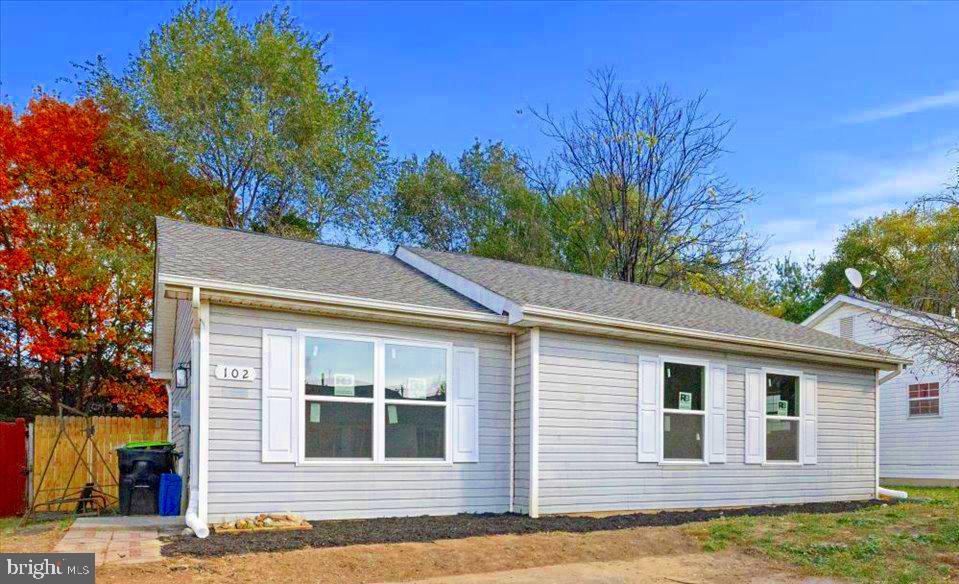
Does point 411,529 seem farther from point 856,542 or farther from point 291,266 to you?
point 856,542

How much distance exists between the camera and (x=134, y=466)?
33.7 ft

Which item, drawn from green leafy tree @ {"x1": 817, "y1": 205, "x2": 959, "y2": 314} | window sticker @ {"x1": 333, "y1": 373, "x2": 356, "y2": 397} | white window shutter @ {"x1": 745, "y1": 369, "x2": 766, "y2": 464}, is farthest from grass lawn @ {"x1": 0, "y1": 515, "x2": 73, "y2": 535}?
green leafy tree @ {"x1": 817, "y1": 205, "x2": 959, "y2": 314}

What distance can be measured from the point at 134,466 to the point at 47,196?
13.0m

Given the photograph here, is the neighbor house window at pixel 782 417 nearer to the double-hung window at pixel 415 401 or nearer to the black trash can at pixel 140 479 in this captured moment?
the double-hung window at pixel 415 401

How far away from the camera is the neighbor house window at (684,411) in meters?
11.9

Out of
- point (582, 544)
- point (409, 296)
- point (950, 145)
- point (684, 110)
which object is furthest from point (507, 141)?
point (582, 544)

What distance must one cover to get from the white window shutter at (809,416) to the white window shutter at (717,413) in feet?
5.88

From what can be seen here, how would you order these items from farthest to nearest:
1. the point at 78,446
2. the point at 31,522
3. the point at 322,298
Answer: the point at 78,446 → the point at 31,522 → the point at 322,298

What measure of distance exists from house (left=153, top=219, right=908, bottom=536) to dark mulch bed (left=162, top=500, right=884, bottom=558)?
379mm

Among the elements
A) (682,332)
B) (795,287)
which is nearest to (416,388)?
(682,332)

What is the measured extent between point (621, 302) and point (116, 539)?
8.07 m

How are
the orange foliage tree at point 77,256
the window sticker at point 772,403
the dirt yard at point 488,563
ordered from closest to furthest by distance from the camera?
1. the dirt yard at point 488,563
2. the window sticker at point 772,403
3. the orange foliage tree at point 77,256

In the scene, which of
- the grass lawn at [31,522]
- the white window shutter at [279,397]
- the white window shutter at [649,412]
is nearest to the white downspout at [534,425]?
the white window shutter at [649,412]

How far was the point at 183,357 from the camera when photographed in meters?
11.4
